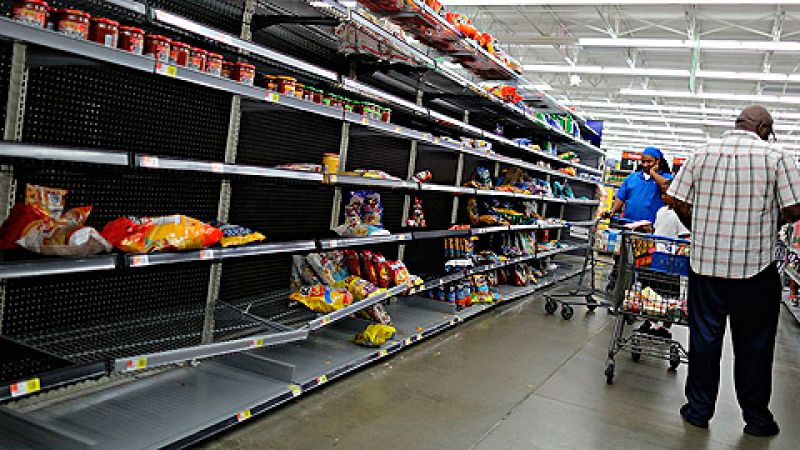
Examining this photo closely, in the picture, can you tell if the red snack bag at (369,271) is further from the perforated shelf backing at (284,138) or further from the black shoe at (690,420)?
the black shoe at (690,420)

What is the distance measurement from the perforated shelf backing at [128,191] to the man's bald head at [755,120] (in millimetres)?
3104

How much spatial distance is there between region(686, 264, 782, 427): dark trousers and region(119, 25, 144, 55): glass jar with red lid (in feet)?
10.5

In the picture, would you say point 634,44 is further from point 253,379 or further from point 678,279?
point 253,379

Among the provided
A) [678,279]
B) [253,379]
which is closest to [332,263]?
[253,379]

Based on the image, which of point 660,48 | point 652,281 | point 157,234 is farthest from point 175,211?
→ point 660,48

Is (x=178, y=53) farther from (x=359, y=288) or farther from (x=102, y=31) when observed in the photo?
(x=359, y=288)

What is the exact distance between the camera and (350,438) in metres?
2.74

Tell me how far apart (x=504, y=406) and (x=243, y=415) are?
4.93 ft

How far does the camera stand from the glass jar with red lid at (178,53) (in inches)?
99.1

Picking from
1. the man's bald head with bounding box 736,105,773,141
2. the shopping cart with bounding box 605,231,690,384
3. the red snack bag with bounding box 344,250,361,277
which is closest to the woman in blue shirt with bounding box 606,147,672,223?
the shopping cart with bounding box 605,231,690,384

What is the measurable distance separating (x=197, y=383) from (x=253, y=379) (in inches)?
11.4

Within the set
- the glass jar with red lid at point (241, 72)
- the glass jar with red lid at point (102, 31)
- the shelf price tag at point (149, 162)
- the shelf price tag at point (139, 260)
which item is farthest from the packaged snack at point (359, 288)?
the glass jar with red lid at point (102, 31)

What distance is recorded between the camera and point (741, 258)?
3.26m

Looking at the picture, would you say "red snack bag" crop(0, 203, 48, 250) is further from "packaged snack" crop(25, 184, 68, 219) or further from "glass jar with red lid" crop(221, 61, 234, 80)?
"glass jar with red lid" crop(221, 61, 234, 80)
